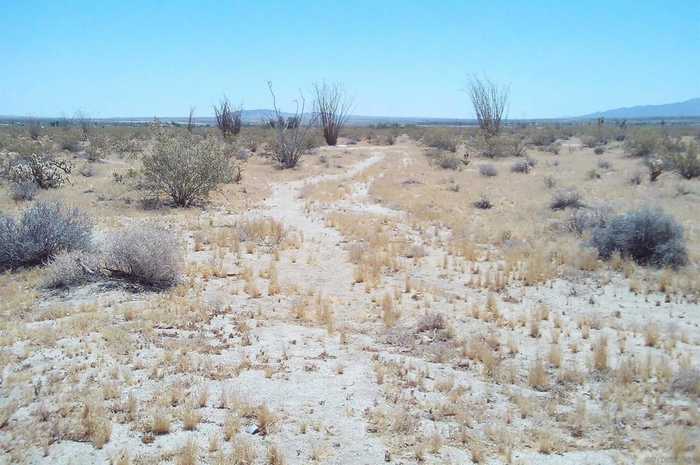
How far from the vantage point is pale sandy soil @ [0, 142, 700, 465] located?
493cm

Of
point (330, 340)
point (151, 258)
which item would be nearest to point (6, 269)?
point (151, 258)

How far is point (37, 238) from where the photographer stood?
10062 mm

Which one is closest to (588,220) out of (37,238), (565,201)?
(565,201)

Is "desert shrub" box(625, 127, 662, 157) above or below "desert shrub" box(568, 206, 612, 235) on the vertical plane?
above

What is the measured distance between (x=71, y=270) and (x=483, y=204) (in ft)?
42.8

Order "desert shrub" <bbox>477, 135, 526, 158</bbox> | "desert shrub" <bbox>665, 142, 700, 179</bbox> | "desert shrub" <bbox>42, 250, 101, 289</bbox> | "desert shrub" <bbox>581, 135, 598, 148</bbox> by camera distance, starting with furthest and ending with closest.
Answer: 1. "desert shrub" <bbox>581, 135, 598, 148</bbox>
2. "desert shrub" <bbox>477, 135, 526, 158</bbox>
3. "desert shrub" <bbox>665, 142, 700, 179</bbox>
4. "desert shrub" <bbox>42, 250, 101, 289</bbox>

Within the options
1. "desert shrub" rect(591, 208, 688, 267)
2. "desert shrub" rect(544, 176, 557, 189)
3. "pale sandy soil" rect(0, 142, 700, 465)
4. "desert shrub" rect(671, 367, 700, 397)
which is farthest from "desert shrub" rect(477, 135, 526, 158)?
"desert shrub" rect(671, 367, 700, 397)

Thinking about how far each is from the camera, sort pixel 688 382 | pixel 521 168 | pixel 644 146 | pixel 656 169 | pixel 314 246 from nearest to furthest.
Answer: pixel 688 382, pixel 314 246, pixel 656 169, pixel 521 168, pixel 644 146

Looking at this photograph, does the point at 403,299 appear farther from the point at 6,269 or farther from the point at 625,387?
the point at 6,269

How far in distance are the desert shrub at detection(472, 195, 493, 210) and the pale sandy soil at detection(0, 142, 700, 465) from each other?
22.6ft

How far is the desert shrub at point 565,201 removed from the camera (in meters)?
16.9

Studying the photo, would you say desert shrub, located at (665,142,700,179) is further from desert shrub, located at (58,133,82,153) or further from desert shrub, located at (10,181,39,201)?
desert shrub, located at (58,133,82,153)

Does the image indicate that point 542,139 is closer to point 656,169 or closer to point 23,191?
point 656,169

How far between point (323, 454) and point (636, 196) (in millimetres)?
17028
